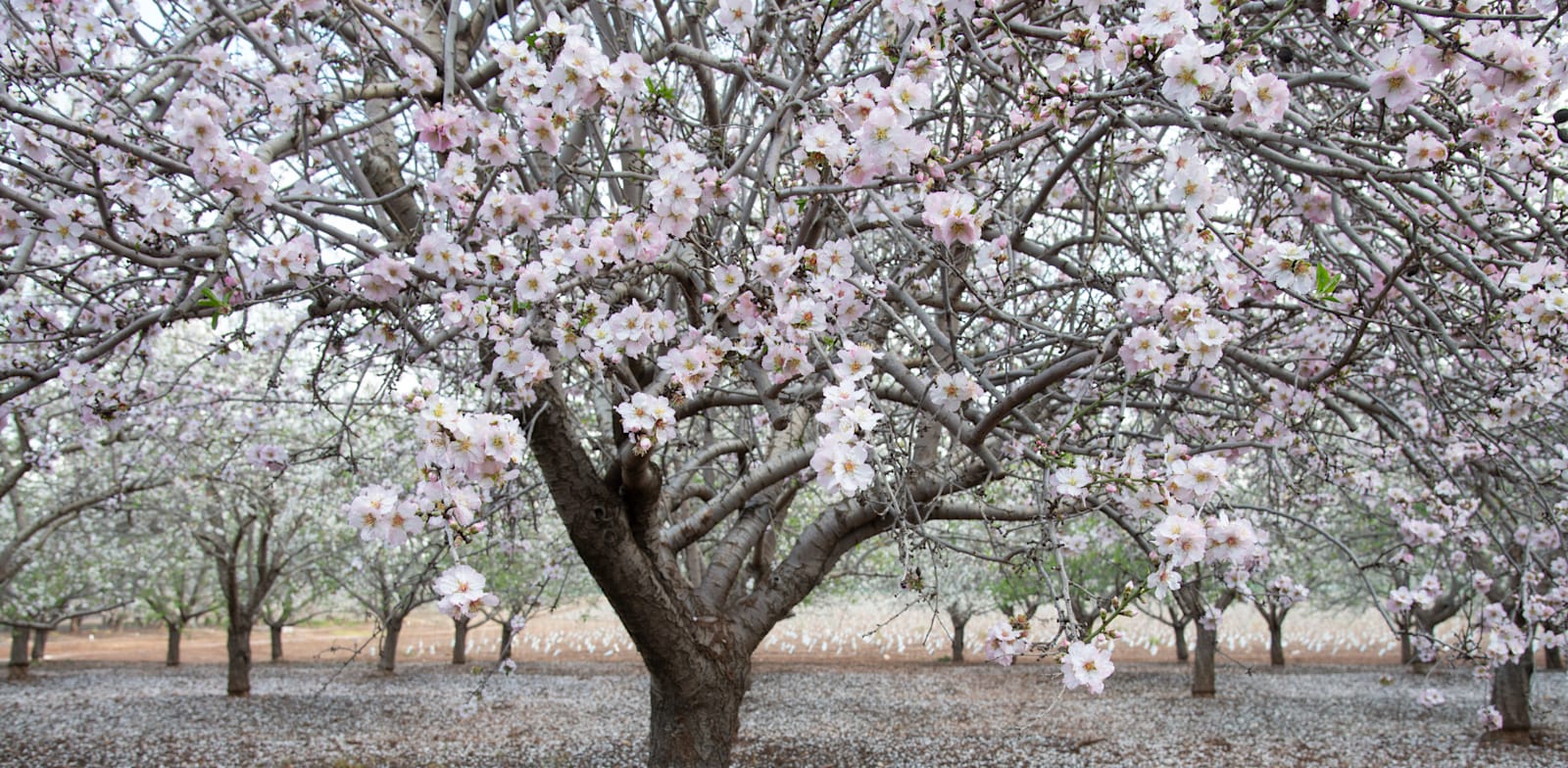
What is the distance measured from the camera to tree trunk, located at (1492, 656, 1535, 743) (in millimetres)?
7020

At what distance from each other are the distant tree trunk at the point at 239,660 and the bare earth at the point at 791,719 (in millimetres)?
301

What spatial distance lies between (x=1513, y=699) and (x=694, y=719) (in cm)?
726

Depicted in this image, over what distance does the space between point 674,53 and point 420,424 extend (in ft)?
6.39

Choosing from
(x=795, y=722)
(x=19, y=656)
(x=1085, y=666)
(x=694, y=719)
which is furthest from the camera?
(x=19, y=656)

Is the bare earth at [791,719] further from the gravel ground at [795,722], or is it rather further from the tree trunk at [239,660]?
the tree trunk at [239,660]

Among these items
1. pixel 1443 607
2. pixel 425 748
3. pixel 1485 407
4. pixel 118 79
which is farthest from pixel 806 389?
pixel 1443 607

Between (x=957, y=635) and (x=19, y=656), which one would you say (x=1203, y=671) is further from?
(x=19, y=656)

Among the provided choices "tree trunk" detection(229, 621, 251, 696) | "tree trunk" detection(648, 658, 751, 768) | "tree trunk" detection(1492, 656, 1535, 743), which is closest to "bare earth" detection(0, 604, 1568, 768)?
"tree trunk" detection(1492, 656, 1535, 743)

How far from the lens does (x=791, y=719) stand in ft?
29.7

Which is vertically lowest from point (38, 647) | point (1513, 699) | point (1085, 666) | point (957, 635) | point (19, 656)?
point (38, 647)

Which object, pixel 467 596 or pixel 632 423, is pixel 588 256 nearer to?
pixel 632 423

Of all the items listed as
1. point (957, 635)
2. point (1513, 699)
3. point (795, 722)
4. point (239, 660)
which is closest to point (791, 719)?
point (795, 722)

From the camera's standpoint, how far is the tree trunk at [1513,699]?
23.0ft

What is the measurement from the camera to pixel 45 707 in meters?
9.41
